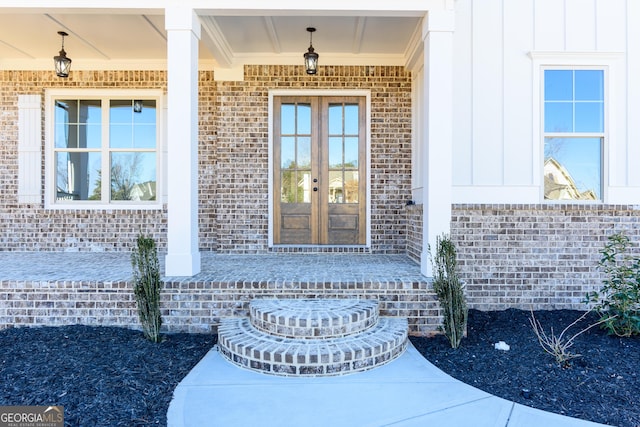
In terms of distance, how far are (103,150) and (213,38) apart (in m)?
2.74

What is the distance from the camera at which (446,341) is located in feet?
11.8

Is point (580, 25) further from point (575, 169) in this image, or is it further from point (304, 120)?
point (304, 120)

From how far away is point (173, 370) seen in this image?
2.98m

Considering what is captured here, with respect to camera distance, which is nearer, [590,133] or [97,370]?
[97,370]

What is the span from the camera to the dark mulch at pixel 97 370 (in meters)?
2.40

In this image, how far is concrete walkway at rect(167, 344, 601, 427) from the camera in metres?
2.31

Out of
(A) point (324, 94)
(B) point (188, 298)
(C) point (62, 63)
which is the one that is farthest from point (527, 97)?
(C) point (62, 63)

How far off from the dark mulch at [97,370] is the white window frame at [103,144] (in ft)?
9.15

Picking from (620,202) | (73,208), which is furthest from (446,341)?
(73,208)

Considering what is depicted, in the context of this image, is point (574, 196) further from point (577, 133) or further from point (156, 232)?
point (156, 232)

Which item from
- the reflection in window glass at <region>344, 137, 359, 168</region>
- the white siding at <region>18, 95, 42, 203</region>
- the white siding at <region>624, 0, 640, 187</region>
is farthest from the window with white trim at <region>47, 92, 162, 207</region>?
the white siding at <region>624, 0, 640, 187</region>

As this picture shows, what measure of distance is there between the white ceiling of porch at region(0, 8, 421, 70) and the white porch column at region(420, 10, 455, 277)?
390mm

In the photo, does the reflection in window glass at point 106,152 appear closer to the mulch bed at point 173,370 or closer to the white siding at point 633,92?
the mulch bed at point 173,370

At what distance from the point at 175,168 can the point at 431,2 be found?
316 centimetres
